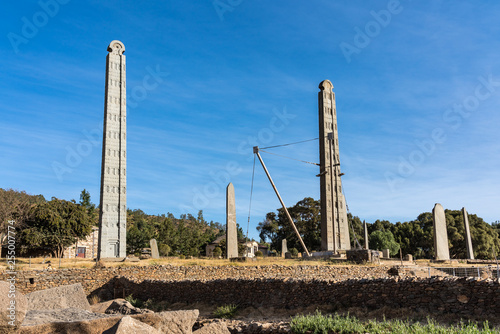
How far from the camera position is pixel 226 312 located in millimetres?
14398

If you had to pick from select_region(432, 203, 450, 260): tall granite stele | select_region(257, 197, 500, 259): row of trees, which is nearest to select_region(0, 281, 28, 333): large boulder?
select_region(432, 203, 450, 260): tall granite stele

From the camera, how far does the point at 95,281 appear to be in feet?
72.0

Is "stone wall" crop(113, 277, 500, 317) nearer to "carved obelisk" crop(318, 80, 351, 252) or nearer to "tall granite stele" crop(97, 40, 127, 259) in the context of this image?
"carved obelisk" crop(318, 80, 351, 252)

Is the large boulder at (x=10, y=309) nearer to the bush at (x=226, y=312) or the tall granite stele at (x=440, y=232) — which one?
the bush at (x=226, y=312)

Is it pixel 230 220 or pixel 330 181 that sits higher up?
pixel 330 181

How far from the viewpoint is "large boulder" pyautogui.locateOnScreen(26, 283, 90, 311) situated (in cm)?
1429

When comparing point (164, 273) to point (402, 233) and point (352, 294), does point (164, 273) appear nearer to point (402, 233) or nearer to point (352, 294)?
point (352, 294)

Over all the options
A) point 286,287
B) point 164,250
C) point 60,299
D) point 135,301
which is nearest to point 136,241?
point 164,250

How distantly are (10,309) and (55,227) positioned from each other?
129ft

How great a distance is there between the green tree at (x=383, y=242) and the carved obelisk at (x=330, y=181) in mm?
25555

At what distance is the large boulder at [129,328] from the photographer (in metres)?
7.10

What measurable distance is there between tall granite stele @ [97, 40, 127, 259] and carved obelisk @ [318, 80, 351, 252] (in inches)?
561

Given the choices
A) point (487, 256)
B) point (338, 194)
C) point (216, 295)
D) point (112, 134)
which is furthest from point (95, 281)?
point (487, 256)

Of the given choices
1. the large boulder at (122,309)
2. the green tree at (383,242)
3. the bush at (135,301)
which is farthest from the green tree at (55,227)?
the green tree at (383,242)
